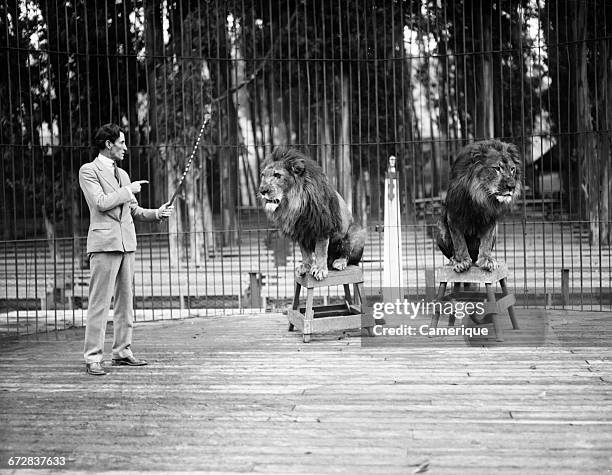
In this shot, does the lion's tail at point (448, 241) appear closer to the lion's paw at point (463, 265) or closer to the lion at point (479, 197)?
the lion at point (479, 197)

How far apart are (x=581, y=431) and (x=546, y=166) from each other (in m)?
7.58

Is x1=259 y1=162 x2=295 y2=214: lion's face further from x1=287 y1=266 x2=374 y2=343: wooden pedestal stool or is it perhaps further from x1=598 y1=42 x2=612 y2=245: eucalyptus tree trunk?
x1=598 y1=42 x2=612 y2=245: eucalyptus tree trunk

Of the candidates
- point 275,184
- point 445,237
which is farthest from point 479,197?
point 275,184

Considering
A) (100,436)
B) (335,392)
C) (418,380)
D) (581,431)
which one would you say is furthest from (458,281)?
(100,436)

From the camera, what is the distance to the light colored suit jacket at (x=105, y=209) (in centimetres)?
474

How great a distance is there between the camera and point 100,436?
3.45 meters

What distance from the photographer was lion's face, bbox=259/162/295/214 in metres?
5.46

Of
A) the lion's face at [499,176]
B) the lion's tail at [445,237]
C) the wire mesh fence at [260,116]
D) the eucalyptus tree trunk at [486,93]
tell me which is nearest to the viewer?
the lion's face at [499,176]

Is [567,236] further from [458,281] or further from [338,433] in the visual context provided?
[338,433]

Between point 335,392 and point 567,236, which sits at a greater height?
point 567,236

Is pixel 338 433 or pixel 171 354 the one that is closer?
pixel 338 433

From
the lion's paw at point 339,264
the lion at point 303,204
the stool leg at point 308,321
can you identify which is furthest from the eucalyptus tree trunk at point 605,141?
the stool leg at point 308,321

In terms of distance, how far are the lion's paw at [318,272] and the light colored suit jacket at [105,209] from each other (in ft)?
4.63

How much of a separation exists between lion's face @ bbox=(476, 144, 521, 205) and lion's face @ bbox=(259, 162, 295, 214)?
133cm
